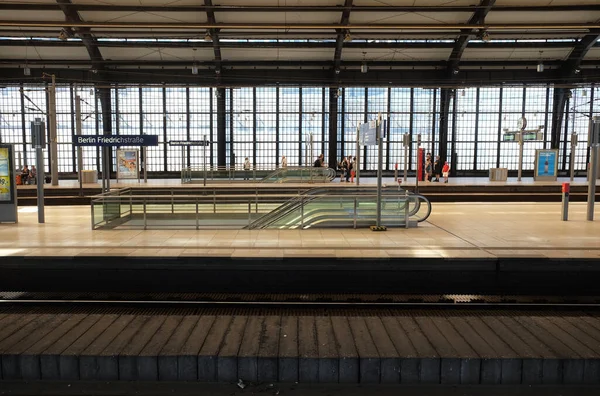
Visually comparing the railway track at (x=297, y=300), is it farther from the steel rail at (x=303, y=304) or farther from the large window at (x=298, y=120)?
the large window at (x=298, y=120)

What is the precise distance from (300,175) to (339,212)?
51.8ft

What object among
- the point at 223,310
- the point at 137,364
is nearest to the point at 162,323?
the point at 137,364

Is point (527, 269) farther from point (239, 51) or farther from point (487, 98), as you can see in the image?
point (487, 98)

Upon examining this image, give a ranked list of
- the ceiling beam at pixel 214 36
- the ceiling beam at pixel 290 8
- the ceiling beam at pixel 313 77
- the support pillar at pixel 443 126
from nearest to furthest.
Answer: the ceiling beam at pixel 290 8 → the ceiling beam at pixel 214 36 → the ceiling beam at pixel 313 77 → the support pillar at pixel 443 126

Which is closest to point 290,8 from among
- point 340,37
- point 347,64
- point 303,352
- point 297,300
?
point 340,37

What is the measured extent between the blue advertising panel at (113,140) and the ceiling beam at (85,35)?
36.1 ft

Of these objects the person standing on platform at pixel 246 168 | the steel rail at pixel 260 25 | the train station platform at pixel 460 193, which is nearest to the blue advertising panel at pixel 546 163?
the train station platform at pixel 460 193

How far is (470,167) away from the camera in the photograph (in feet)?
121

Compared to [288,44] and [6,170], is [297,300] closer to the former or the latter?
[6,170]

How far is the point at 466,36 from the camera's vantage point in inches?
1173

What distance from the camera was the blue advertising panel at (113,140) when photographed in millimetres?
16016

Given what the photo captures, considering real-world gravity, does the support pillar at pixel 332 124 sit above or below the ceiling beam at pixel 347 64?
below

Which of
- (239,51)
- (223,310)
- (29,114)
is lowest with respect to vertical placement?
(223,310)

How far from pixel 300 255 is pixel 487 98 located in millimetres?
30771
